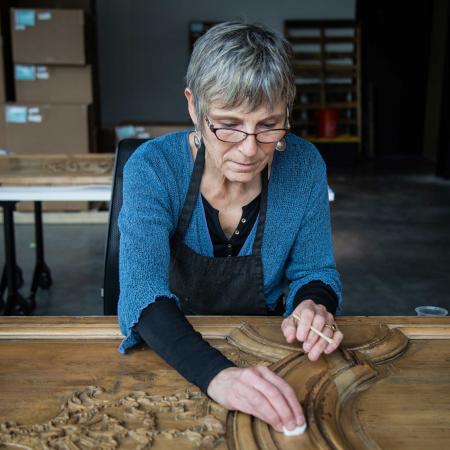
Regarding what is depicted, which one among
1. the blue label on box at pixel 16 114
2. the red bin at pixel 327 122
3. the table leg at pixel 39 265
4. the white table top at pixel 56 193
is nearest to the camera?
the white table top at pixel 56 193

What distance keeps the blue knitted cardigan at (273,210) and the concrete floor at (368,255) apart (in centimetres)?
241

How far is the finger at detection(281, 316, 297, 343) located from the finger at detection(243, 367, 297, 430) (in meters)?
0.20

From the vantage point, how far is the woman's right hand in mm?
954

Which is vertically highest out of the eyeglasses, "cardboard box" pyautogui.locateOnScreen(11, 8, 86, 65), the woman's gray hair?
"cardboard box" pyautogui.locateOnScreen(11, 8, 86, 65)

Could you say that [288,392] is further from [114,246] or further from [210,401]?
[114,246]

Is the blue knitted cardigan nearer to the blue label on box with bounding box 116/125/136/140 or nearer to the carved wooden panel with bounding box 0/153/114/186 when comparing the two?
the carved wooden panel with bounding box 0/153/114/186

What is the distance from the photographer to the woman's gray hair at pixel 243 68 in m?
1.24

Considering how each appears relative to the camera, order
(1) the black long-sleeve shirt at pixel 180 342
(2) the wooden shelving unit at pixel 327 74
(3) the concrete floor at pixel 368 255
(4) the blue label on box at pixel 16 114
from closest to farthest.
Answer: (1) the black long-sleeve shirt at pixel 180 342 < (3) the concrete floor at pixel 368 255 < (4) the blue label on box at pixel 16 114 < (2) the wooden shelving unit at pixel 327 74

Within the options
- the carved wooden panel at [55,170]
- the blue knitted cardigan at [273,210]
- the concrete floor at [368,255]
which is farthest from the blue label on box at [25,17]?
the blue knitted cardigan at [273,210]

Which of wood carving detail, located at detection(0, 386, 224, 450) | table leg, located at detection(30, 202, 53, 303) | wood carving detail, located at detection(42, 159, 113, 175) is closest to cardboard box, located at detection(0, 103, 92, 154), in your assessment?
table leg, located at detection(30, 202, 53, 303)

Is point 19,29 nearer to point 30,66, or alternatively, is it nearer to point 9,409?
point 30,66

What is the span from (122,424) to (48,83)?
5145 mm

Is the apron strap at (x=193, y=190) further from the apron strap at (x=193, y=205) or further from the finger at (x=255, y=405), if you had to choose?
the finger at (x=255, y=405)

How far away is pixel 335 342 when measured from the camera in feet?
3.92
